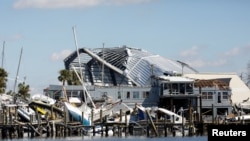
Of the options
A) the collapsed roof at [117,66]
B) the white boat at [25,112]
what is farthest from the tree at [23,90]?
the white boat at [25,112]

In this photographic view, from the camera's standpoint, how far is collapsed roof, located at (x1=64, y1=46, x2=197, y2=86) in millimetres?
132750

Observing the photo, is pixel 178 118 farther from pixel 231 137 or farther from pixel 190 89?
pixel 231 137

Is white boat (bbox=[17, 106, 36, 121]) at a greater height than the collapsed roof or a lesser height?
lesser

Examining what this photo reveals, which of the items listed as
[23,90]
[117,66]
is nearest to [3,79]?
[23,90]

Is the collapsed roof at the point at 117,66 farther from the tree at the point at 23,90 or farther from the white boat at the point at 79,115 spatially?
the white boat at the point at 79,115

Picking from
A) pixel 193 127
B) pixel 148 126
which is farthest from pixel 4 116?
pixel 193 127

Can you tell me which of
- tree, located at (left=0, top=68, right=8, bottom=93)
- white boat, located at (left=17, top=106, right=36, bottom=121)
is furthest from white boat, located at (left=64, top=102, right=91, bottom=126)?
tree, located at (left=0, top=68, right=8, bottom=93)

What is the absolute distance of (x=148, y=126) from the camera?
3110 inches

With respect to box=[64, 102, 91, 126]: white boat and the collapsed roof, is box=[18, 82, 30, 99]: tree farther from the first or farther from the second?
box=[64, 102, 91, 126]: white boat

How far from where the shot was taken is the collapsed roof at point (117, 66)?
133 m

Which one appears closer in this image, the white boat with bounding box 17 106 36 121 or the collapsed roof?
the white boat with bounding box 17 106 36 121

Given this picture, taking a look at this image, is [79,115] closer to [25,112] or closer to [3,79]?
[25,112]

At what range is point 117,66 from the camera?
137 meters

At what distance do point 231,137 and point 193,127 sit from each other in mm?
64757
